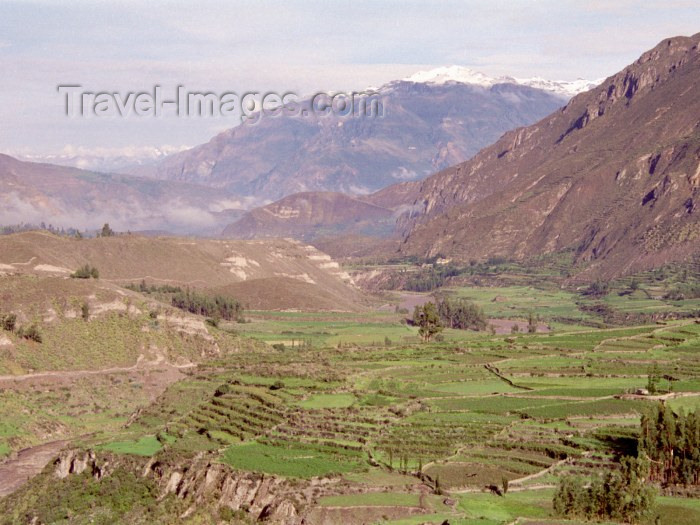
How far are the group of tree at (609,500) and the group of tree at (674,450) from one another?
226 inches

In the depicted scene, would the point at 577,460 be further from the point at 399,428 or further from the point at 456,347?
the point at 456,347

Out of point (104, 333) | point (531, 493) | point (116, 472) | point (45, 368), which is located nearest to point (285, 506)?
point (531, 493)

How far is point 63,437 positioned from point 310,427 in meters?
30.7

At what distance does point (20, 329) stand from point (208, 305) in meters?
56.9

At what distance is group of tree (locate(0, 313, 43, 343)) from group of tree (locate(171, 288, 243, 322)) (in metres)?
50.0

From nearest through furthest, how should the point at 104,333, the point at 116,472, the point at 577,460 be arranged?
the point at 577,460 < the point at 116,472 < the point at 104,333

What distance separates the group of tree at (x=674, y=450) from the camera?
2704 inches

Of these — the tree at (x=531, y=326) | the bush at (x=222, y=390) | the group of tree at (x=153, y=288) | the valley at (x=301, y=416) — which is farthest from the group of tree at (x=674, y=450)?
the group of tree at (x=153, y=288)

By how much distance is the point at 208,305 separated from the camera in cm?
17575

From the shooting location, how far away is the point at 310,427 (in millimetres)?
83375

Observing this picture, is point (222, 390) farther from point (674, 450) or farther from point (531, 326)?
point (531, 326)

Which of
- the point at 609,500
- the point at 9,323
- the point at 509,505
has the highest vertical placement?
the point at 9,323

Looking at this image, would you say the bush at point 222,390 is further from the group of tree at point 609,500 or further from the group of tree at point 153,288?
the group of tree at point 153,288

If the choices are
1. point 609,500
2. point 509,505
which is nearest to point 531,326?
point 509,505
